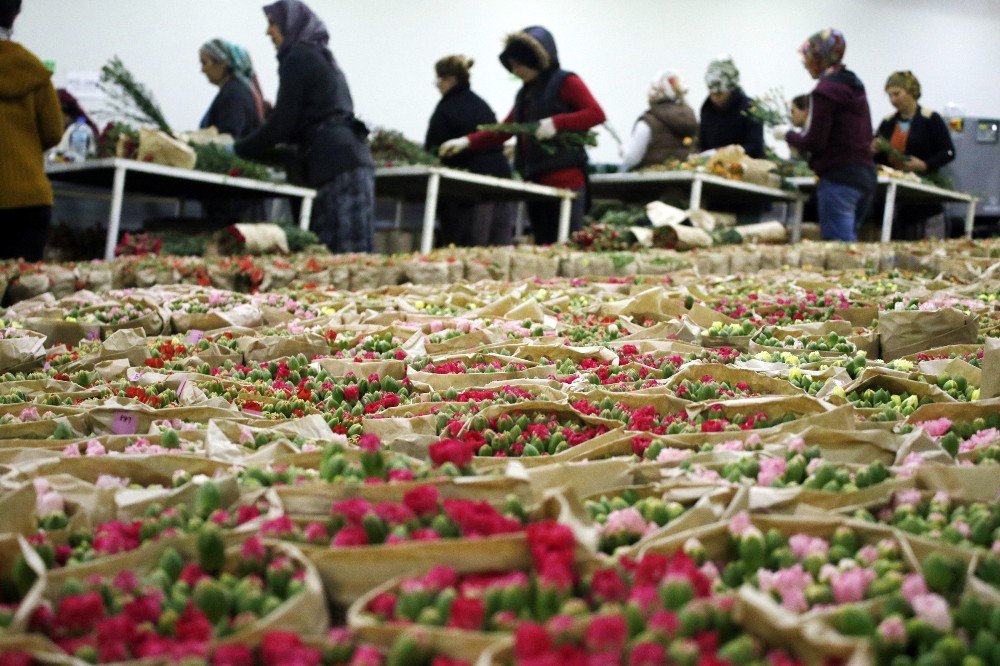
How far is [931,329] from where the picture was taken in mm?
3021

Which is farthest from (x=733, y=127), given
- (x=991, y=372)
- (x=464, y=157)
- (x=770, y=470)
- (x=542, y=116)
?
(x=770, y=470)

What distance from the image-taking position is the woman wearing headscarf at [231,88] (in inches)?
309

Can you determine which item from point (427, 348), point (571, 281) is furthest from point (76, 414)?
point (571, 281)

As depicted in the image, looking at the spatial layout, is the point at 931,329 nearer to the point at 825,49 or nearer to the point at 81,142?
the point at 825,49

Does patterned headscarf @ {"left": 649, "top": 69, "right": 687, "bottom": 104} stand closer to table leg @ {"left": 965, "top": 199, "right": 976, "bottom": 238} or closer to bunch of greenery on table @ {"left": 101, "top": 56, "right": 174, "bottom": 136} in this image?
table leg @ {"left": 965, "top": 199, "right": 976, "bottom": 238}

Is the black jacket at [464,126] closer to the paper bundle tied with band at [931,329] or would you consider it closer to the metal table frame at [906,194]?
the metal table frame at [906,194]

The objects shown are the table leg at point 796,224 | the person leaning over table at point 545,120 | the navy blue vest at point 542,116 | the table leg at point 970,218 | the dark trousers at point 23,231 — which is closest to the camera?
the dark trousers at point 23,231

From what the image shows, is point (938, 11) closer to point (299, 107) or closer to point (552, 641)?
point (299, 107)

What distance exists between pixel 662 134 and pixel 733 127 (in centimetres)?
80

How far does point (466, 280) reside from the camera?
5773 mm

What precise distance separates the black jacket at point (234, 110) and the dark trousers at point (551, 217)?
7.48ft

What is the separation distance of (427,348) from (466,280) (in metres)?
2.63

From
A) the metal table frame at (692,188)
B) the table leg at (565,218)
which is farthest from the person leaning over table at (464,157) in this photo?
the metal table frame at (692,188)

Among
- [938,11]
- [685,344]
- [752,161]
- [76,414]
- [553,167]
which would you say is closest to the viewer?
[76,414]
